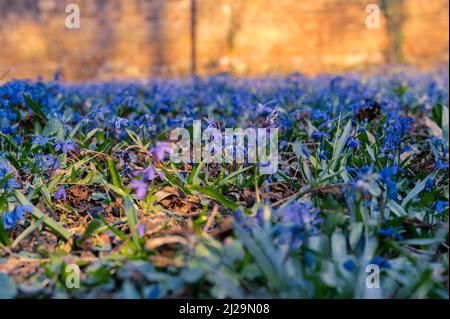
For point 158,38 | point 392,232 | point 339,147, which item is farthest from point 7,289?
point 158,38

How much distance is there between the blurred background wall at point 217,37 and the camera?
1209 cm

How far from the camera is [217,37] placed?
1273 cm

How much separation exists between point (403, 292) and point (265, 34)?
11778mm

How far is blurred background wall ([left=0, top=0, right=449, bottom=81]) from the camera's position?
39.7ft

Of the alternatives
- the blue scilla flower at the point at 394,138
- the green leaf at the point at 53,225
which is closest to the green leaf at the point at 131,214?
the green leaf at the point at 53,225

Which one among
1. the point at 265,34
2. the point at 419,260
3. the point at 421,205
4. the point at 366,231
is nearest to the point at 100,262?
the point at 366,231

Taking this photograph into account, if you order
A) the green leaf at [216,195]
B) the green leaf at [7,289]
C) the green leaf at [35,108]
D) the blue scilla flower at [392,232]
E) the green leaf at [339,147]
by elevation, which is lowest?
the green leaf at [7,289]

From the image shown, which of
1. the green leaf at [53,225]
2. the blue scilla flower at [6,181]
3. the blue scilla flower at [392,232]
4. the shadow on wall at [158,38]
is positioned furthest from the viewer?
the shadow on wall at [158,38]

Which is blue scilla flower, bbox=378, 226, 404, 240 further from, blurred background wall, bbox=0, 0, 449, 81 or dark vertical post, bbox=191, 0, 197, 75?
dark vertical post, bbox=191, 0, 197, 75

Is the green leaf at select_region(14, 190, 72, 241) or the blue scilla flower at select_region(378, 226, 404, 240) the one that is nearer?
the blue scilla flower at select_region(378, 226, 404, 240)

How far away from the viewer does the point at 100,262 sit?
1.52 m

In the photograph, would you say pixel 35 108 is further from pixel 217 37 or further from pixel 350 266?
pixel 217 37

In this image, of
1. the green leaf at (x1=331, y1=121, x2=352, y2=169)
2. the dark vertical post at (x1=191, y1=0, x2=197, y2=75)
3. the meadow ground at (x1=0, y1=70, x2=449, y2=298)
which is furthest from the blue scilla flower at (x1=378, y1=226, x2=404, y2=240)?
the dark vertical post at (x1=191, y1=0, x2=197, y2=75)

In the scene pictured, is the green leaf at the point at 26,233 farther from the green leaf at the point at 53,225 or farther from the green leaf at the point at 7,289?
the green leaf at the point at 7,289
